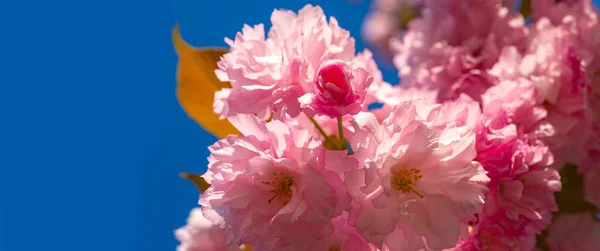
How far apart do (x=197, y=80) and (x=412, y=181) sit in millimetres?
327

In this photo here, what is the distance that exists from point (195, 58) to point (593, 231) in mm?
483

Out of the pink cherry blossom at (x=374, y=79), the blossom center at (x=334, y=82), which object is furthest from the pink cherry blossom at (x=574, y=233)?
the blossom center at (x=334, y=82)

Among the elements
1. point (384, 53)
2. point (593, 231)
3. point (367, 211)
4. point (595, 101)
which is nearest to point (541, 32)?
point (595, 101)

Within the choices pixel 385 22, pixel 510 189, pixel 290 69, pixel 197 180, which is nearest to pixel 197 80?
pixel 197 180

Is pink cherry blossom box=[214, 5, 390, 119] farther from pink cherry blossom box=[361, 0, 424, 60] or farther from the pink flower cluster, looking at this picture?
pink cherry blossom box=[361, 0, 424, 60]

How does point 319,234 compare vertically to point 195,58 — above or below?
below

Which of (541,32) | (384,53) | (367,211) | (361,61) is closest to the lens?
(367,211)

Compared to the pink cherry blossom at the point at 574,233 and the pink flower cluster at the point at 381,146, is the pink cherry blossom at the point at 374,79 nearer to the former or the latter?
the pink flower cluster at the point at 381,146

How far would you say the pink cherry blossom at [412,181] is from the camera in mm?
390

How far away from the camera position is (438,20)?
698mm

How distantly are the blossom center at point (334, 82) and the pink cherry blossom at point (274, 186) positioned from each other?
3 cm

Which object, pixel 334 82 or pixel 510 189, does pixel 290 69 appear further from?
pixel 510 189

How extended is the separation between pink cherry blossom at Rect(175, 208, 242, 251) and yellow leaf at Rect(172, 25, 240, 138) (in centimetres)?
11

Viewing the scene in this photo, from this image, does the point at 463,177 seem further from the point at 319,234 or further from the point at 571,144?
the point at 571,144
